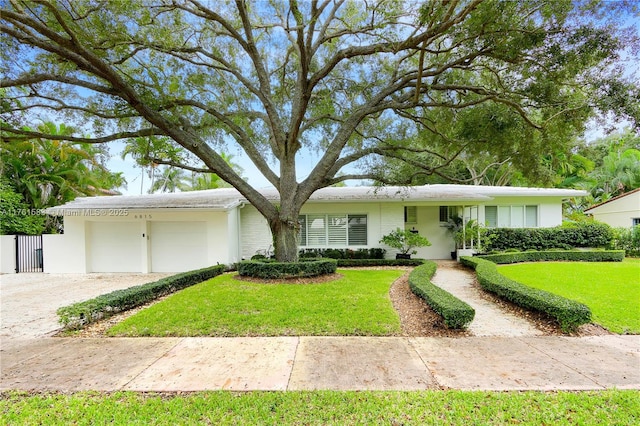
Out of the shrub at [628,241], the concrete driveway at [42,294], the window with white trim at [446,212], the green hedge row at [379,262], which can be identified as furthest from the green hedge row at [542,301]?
the shrub at [628,241]

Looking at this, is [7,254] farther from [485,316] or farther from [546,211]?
[546,211]

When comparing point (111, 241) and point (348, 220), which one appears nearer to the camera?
point (111, 241)

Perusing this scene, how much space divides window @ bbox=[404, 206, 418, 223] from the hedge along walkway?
17.2 ft

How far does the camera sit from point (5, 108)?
27.2ft

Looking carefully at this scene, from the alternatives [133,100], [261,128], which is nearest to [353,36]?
[261,128]

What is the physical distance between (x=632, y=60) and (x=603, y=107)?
1137 millimetres

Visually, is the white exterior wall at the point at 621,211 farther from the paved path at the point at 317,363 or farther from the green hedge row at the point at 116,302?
the green hedge row at the point at 116,302

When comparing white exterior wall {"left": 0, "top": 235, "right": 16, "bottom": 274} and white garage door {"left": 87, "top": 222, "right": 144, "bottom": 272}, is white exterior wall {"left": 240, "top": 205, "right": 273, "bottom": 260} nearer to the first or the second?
white garage door {"left": 87, "top": 222, "right": 144, "bottom": 272}

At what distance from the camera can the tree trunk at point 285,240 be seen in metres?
10.7

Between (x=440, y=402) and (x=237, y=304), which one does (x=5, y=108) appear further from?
(x=440, y=402)

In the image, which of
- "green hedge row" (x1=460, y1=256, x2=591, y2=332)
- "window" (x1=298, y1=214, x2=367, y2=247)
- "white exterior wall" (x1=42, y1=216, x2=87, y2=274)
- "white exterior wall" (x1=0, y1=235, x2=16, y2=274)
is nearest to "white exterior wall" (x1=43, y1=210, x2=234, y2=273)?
"white exterior wall" (x1=42, y1=216, x2=87, y2=274)

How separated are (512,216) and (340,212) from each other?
31.1ft

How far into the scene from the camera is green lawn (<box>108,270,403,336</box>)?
5.44m

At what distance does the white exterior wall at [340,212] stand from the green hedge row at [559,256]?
4.31 metres
